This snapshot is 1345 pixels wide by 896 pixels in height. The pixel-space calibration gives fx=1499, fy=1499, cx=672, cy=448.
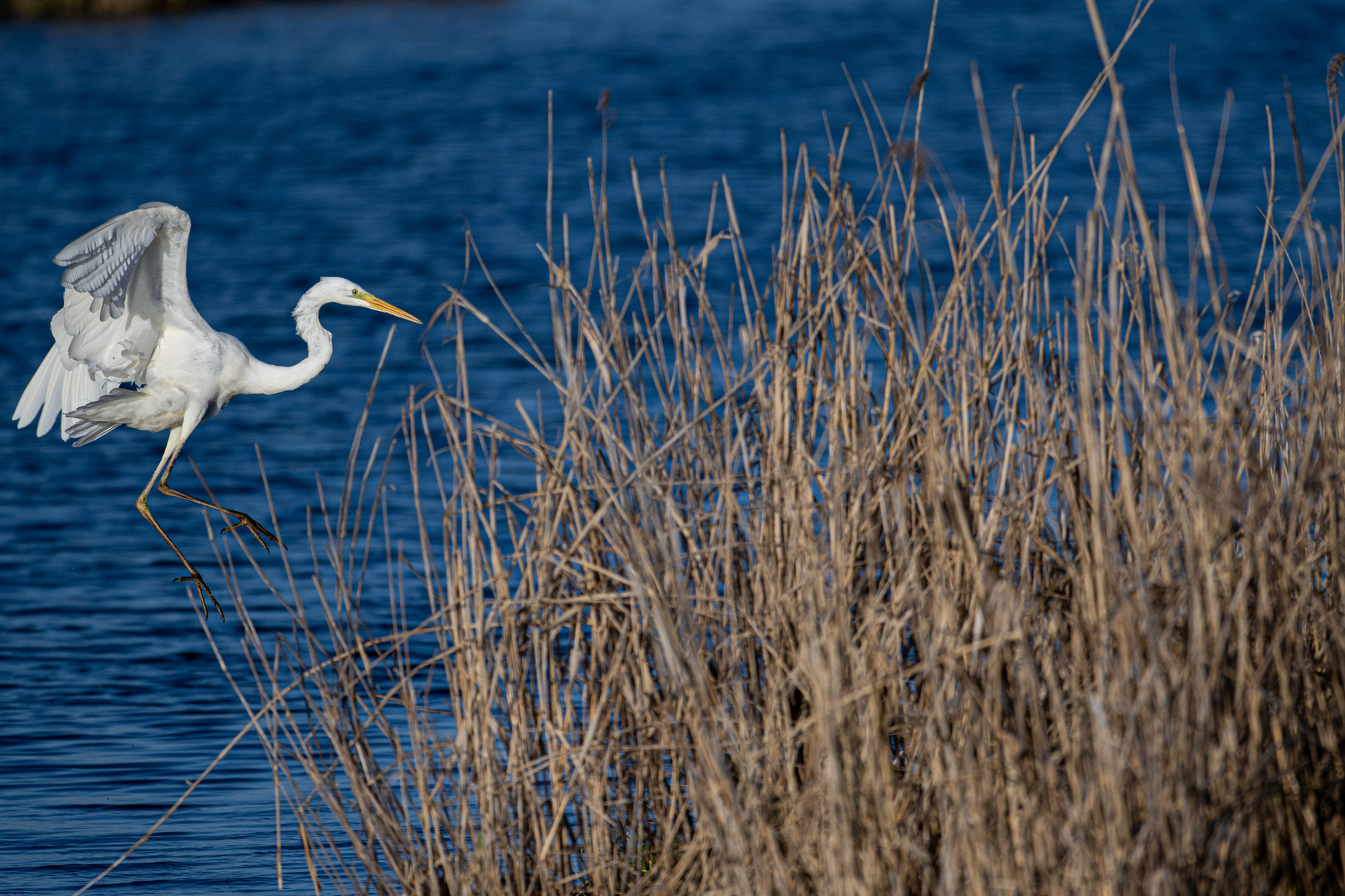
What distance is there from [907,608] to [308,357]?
2.17 meters

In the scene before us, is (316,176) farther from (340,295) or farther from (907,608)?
(907,608)

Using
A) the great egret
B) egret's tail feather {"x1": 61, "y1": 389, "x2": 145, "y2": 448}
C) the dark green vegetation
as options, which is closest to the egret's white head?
the great egret

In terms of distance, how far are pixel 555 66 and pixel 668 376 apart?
51.4 ft

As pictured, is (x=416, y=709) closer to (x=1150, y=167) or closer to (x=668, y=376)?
(x=668, y=376)

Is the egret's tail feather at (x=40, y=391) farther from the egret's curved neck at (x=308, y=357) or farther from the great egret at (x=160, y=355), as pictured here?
the egret's curved neck at (x=308, y=357)

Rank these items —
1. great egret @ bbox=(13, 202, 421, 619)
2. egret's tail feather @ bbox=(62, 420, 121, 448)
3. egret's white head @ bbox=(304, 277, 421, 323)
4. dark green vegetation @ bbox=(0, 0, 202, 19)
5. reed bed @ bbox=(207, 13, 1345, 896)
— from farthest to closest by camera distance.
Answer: dark green vegetation @ bbox=(0, 0, 202, 19) < egret's tail feather @ bbox=(62, 420, 121, 448) < egret's white head @ bbox=(304, 277, 421, 323) < great egret @ bbox=(13, 202, 421, 619) < reed bed @ bbox=(207, 13, 1345, 896)

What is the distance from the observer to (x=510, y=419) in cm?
793

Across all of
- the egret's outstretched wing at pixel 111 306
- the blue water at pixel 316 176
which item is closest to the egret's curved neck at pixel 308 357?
the egret's outstretched wing at pixel 111 306

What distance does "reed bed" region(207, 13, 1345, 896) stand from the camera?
7.41 ft

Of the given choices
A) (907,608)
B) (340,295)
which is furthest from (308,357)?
(907,608)

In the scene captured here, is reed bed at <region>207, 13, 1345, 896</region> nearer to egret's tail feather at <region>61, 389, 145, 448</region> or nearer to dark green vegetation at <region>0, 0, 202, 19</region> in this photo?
egret's tail feather at <region>61, 389, 145, 448</region>

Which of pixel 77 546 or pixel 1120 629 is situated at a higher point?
pixel 1120 629

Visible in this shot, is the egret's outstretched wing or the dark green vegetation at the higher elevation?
the dark green vegetation

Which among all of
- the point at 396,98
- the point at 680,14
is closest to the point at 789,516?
the point at 396,98
